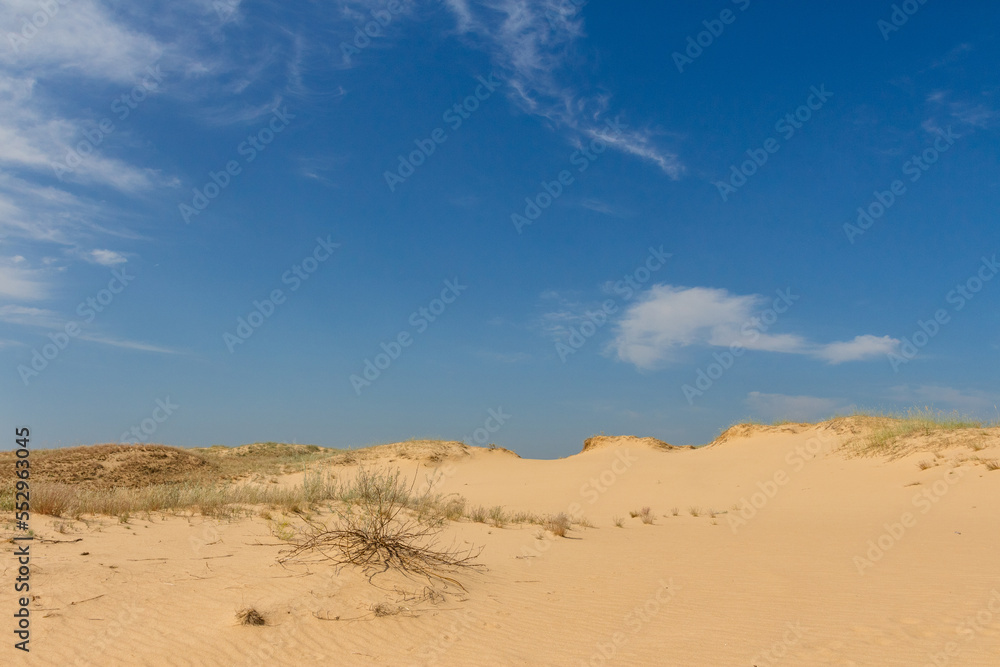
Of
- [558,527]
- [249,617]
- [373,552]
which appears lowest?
[249,617]

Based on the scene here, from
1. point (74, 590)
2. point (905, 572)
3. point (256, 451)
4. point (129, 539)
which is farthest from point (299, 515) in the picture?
point (256, 451)

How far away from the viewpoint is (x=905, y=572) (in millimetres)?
7359

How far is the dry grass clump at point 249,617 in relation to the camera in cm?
465

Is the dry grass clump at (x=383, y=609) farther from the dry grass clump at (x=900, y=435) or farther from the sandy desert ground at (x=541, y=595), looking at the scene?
the dry grass clump at (x=900, y=435)

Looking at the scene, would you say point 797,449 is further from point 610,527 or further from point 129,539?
point 129,539

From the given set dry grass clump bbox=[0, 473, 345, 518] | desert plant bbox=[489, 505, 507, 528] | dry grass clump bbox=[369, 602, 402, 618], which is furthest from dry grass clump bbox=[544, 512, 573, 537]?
dry grass clump bbox=[369, 602, 402, 618]

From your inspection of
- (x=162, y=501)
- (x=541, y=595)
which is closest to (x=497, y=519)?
(x=541, y=595)

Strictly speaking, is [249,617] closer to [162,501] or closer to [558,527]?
[558,527]

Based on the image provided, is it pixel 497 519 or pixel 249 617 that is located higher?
pixel 497 519

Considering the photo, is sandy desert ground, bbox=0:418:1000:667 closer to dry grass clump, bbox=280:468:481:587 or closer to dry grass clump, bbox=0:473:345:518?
dry grass clump, bbox=280:468:481:587

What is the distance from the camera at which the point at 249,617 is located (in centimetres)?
468

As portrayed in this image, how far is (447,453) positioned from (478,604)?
2578cm

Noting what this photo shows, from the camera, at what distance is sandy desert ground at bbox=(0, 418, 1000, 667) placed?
446 cm

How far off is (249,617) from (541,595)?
2.93m
